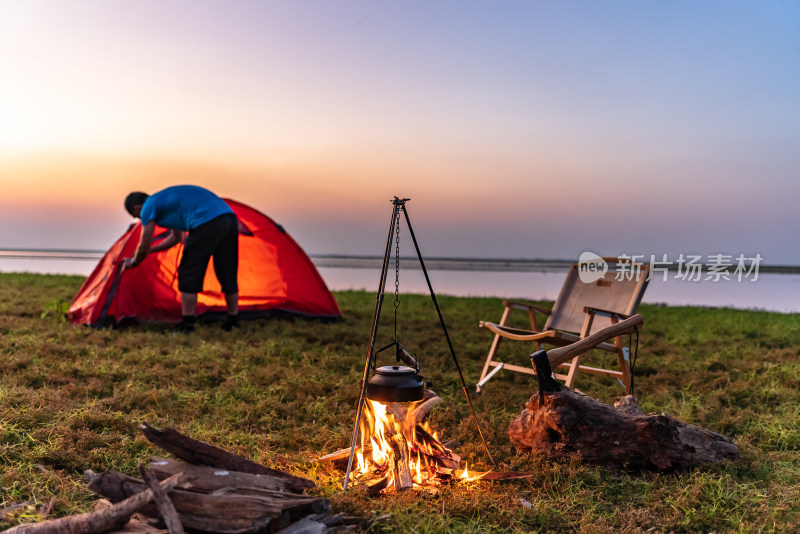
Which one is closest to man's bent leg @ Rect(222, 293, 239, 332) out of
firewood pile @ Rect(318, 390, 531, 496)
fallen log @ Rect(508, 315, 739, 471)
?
firewood pile @ Rect(318, 390, 531, 496)

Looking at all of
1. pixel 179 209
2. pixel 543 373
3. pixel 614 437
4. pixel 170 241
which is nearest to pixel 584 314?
pixel 614 437

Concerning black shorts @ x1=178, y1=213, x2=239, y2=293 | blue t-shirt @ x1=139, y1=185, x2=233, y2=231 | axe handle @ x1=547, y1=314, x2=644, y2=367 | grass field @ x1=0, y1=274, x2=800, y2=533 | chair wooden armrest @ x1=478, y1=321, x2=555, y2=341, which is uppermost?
blue t-shirt @ x1=139, y1=185, x2=233, y2=231

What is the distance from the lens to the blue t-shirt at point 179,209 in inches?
241

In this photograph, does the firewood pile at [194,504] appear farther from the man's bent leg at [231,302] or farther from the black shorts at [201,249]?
the man's bent leg at [231,302]

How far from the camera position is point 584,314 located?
509cm

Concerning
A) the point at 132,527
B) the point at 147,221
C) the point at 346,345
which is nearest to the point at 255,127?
the point at 147,221

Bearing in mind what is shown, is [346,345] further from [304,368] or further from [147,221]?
[147,221]

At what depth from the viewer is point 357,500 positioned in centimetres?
248

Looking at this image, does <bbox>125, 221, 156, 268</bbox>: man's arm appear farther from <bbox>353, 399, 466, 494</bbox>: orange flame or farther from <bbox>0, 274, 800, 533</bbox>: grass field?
<bbox>353, 399, 466, 494</bbox>: orange flame

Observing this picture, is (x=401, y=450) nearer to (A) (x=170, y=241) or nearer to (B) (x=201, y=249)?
(B) (x=201, y=249)

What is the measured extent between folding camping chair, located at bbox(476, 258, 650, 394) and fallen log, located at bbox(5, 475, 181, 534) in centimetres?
290

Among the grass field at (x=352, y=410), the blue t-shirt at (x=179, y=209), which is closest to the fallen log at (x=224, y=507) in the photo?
the grass field at (x=352, y=410)

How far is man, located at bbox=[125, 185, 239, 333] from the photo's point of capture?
6.14 meters

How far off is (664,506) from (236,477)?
6.21 ft
